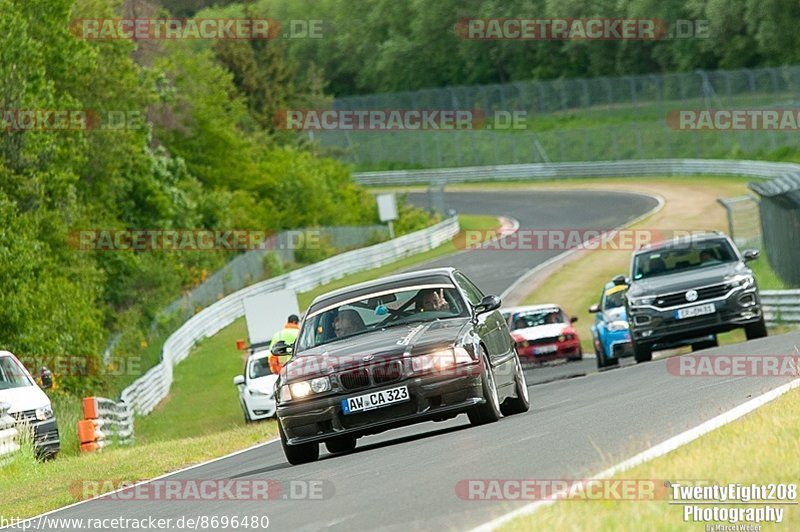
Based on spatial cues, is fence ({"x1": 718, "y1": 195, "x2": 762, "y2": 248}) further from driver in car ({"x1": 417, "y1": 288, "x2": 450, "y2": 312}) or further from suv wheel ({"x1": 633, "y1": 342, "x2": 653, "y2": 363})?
driver in car ({"x1": 417, "y1": 288, "x2": 450, "y2": 312})

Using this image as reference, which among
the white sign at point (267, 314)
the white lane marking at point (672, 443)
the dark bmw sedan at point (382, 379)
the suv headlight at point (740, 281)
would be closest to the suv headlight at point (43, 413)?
the dark bmw sedan at point (382, 379)

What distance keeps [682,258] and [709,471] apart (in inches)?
635

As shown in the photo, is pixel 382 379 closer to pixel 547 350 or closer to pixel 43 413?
pixel 43 413

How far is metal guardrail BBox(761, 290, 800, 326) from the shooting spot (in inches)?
1163

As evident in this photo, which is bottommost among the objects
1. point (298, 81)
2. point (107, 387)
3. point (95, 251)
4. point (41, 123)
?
point (107, 387)

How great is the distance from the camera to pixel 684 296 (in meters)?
22.8

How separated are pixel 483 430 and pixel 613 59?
9862cm

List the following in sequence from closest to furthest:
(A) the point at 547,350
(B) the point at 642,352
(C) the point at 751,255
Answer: (C) the point at 751,255 → (B) the point at 642,352 → (A) the point at 547,350

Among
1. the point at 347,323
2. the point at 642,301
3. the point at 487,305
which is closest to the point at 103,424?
the point at 642,301

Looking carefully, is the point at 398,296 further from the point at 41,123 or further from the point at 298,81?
the point at 298,81

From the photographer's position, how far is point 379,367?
43.7 ft

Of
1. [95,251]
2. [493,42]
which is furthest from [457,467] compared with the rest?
[493,42]

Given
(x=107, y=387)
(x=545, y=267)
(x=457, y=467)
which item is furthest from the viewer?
(x=545, y=267)

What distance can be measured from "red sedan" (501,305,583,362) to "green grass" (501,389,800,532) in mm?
21797
